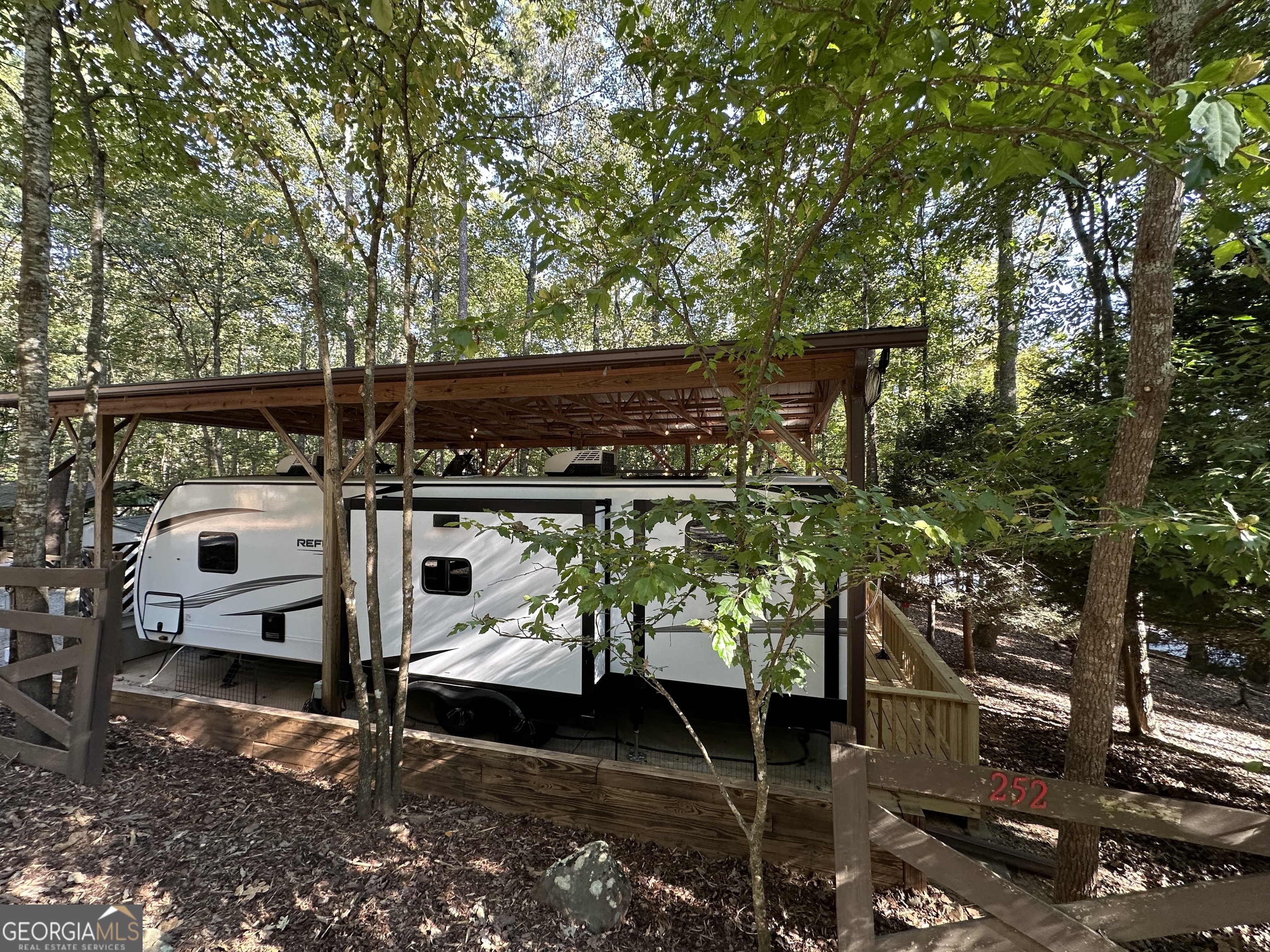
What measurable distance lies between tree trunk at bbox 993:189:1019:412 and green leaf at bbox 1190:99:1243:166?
264 inches

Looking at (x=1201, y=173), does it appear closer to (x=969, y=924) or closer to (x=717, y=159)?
(x=717, y=159)

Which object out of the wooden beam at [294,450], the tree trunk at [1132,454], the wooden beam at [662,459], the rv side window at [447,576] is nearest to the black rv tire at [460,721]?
the rv side window at [447,576]

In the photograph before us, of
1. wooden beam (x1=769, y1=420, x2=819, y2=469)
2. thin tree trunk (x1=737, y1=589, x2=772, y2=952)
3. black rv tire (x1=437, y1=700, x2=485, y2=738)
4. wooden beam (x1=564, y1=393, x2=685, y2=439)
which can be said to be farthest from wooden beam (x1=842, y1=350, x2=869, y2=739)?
black rv tire (x1=437, y1=700, x2=485, y2=738)

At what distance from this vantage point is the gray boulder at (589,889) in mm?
2230

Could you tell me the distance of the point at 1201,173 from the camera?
1.01 m

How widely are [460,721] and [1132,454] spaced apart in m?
5.07

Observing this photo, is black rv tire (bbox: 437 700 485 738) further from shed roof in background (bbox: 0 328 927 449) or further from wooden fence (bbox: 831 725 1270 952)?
wooden fence (bbox: 831 725 1270 952)

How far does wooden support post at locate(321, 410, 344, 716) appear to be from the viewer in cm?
462

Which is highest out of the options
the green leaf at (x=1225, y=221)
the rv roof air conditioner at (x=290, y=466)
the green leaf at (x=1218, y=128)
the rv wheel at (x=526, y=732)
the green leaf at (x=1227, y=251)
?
the green leaf at (x=1218, y=128)

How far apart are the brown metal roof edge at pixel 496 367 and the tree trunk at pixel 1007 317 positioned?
4649 millimetres

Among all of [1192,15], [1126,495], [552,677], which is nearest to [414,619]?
[552,677]

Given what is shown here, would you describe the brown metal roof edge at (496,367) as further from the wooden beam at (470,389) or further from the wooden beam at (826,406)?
the wooden beam at (826,406)

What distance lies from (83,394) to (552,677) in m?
5.98

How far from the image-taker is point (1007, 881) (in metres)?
1.72
